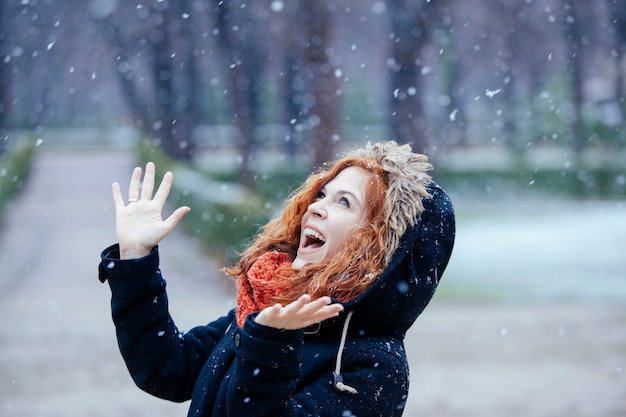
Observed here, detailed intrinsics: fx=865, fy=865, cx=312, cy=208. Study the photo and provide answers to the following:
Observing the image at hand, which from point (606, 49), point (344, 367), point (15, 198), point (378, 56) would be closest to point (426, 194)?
point (344, 367)

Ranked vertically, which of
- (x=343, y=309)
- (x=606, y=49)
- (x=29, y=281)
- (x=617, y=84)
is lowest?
(x=343, y=309)

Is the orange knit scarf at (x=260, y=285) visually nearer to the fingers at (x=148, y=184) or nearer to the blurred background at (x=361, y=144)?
the fingers at (x=148, y=184)

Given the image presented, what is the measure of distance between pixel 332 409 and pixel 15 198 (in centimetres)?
2129

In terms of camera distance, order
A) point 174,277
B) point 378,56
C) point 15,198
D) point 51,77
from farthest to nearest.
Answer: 1. point 51,77
2. point 378,56
3. point 15,198
4. point 174,277

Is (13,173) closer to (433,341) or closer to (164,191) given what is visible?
(433,341)

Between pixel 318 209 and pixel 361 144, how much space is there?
775 millimetres

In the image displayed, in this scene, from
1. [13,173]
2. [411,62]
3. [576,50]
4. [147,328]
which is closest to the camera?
[147,328]

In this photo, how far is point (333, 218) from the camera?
2447mm

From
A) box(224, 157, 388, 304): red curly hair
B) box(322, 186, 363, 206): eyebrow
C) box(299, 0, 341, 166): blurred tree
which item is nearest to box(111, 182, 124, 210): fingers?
box(224, 157, 388, 304): red curly hair

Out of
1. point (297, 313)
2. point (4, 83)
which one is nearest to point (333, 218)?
point (297, 313)

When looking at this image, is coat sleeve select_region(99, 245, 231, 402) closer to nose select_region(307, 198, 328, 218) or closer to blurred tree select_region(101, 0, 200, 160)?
nose select_region(307, 198, 328, 218)

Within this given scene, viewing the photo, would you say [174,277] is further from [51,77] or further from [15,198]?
[51,77]

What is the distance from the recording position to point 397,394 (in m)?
2.32

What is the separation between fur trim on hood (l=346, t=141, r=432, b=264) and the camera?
237cm
